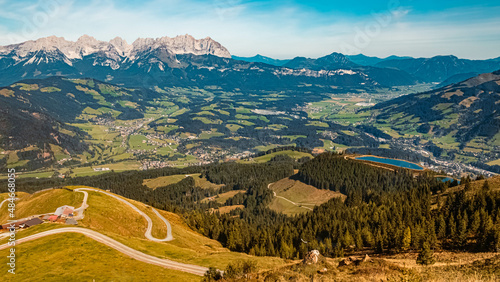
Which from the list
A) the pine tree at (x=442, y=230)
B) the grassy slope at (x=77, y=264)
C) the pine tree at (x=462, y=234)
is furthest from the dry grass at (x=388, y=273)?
the pine tree at (x=442, y=230)

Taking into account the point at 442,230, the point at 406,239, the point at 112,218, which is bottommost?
the point at 112,218

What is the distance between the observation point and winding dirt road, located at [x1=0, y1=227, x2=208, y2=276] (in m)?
70.4

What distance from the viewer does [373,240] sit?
92.4m

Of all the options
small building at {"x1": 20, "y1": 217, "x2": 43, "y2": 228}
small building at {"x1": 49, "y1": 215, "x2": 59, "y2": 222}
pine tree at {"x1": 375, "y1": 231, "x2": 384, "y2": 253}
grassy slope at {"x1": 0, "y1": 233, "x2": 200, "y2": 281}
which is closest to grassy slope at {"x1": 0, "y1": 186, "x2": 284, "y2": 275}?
grassy slope at {"x1": 0, "y1": 233, "x2": 200, "y2": 281}

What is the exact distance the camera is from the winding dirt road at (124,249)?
231 ft

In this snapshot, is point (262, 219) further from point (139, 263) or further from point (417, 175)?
point (139, 263)

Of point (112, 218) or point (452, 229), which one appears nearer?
point (452, 229)

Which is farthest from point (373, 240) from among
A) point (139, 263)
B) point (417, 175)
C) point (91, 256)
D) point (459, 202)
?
point (417, 175)

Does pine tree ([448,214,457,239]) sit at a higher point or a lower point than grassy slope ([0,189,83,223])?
higher

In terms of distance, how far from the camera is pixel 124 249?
79.7 metres

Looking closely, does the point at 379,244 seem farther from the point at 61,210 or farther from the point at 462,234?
the point at 61,210

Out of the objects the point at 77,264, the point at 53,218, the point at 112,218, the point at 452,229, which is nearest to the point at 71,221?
the point at 53,218

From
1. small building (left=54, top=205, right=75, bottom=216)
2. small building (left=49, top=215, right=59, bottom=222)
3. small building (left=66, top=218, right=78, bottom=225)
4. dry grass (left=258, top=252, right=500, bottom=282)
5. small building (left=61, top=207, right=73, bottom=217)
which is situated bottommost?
small building (left=54, top=205, right=75, bottom=216)

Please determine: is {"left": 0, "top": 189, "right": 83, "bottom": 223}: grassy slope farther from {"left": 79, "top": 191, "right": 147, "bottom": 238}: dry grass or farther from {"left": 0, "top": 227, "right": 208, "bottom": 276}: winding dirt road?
{"left": 0, "top": 227, "right": 208, "bottom": 276}: winding dirt road
